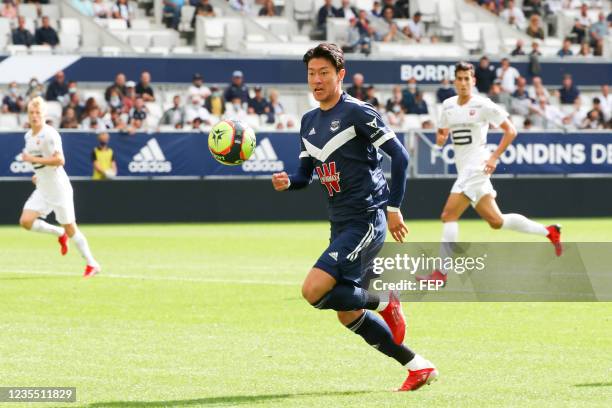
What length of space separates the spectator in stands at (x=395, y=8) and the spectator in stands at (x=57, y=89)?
1126 centimetres

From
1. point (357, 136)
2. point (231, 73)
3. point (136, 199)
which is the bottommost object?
point (136, 199)

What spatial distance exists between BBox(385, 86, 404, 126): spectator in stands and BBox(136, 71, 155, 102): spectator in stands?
5990 millimetres

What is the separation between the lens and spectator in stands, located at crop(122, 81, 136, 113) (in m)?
30.2

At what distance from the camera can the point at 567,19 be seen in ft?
134

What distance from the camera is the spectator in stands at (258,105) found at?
106 ft

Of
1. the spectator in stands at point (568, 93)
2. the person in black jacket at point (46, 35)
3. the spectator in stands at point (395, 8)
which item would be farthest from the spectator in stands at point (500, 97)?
the person in black jacket at point (46, 35)

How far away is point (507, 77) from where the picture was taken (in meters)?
35.2

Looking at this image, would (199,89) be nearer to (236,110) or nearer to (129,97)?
(236,110)

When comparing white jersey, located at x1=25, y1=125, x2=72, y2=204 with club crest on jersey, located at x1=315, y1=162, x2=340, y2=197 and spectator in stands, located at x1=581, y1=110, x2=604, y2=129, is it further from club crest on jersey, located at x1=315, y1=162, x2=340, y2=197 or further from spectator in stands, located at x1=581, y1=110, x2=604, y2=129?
spectator in stands, located at x1=581, y1=110, x2=604, y2=129

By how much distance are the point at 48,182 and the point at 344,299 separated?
1000 centimetres

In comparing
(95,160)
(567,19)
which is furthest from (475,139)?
(567,19)

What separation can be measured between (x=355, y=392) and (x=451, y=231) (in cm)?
759

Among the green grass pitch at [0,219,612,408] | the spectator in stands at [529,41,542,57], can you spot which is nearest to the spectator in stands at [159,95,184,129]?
the spectator in stands at [529,41,542,57]

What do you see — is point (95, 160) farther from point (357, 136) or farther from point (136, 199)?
point (357, 136)
